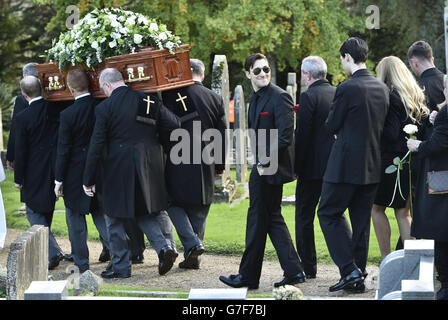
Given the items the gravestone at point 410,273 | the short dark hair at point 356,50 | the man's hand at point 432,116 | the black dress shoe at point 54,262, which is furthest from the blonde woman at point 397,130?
the black dress shoe at point 54,262

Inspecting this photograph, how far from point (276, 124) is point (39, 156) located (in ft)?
9.95

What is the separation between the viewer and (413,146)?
704cm

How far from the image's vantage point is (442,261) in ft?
22.8

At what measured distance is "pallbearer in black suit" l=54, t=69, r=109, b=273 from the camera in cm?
866

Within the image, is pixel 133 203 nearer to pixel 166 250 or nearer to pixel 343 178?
pixel 166 250

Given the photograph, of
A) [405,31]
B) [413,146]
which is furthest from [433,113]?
[405,31]

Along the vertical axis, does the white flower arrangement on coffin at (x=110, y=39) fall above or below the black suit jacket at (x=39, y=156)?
above

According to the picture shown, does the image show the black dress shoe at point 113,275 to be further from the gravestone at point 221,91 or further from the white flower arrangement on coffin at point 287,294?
the gravestone at point 221,91

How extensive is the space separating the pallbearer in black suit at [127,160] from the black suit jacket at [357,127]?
1.87m

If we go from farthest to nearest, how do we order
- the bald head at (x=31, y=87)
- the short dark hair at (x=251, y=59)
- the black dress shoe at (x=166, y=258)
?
1. the bald head at (x=31, y=87)
2. the black dress shoe at (x=166, y=258)
3. the short dark hair at (x=251, y=59)

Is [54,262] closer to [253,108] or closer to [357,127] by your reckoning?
[253,108]

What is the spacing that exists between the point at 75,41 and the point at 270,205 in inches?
105

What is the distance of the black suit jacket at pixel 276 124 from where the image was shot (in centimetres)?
757
